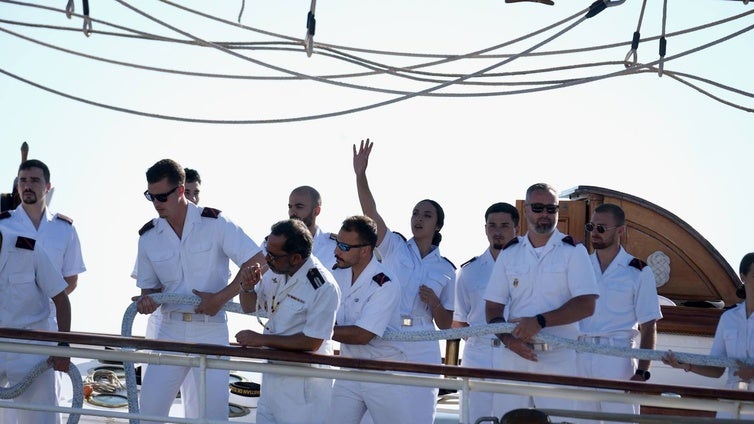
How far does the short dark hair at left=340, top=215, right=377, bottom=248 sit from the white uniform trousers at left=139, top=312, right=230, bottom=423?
918 millimetres

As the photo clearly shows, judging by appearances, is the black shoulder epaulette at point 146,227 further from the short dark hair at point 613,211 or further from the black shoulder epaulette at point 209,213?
the short dark hair at point 613,211

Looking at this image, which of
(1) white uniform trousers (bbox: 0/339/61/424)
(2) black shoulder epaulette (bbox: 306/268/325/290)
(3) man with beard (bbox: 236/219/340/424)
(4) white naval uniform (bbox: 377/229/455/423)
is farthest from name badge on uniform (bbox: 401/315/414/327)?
(1) white uniform trousers (bbox: 0/339/61/424)

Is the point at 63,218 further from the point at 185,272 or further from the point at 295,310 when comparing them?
the point at 295,310

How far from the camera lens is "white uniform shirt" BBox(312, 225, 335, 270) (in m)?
6.53

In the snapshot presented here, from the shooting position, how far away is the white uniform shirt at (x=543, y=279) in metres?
5.39

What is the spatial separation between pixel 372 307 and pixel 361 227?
1.19ft

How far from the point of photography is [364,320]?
5.21 meters

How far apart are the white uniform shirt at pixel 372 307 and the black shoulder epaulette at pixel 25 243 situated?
153cm

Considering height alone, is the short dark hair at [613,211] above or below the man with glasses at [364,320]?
above

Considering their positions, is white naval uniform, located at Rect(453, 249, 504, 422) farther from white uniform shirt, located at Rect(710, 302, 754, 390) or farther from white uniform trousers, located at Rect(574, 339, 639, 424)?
white uniform shirt, located at Rect(710, 302, 754, 390)

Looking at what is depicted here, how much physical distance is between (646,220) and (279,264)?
391cm

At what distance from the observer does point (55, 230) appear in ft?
21.3

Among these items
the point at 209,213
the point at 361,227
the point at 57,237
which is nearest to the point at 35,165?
the point at 57,237

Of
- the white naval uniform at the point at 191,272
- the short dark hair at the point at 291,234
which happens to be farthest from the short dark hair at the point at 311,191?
the short dark hair at the point at 291,234
